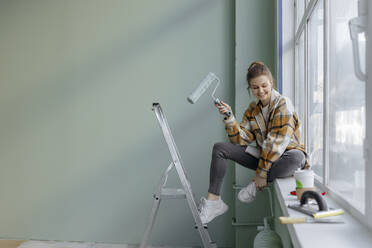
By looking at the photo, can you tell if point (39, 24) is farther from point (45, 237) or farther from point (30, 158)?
point (45, 237)

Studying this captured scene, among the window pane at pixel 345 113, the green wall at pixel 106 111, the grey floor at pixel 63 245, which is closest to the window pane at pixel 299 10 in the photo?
the green wall at pixel 106 111

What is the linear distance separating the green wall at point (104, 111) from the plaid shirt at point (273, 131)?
3.04ft

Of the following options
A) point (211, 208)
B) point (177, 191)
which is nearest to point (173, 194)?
point (177, 191)

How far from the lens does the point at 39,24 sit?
3189 mm

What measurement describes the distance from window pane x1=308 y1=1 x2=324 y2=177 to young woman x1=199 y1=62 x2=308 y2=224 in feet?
0.26

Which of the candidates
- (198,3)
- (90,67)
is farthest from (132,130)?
(198,3)

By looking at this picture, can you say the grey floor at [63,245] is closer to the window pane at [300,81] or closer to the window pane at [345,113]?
the window pane at [300,81]

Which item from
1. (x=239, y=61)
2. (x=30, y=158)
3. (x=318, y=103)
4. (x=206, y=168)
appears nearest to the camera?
(x=318, y=103)

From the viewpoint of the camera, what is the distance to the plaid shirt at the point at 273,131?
1.71 metres

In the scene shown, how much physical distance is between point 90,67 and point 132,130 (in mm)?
647

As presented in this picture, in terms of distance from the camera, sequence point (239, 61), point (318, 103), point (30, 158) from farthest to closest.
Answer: point (30, 158) < point (239, 61) < point (318, 103)

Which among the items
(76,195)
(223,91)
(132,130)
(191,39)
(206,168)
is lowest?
(76,195)

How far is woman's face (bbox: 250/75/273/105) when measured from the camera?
1.84 m

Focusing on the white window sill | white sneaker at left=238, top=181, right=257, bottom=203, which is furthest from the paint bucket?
white sneaker at left=238, top=181, right=257, bottom=203
